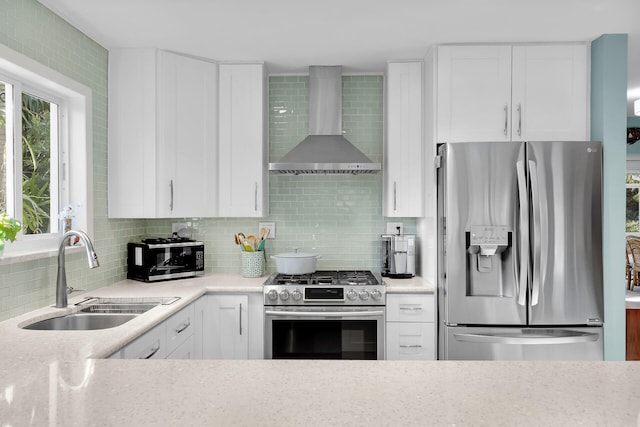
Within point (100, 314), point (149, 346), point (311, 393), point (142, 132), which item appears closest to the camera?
point (311, 393)

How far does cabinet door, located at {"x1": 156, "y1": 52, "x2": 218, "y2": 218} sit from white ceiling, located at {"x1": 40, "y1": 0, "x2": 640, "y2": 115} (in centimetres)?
15

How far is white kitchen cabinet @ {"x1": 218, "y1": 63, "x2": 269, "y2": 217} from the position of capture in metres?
3.50

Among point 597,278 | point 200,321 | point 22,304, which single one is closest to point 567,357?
point 597,278

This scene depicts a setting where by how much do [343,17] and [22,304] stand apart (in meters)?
2.23

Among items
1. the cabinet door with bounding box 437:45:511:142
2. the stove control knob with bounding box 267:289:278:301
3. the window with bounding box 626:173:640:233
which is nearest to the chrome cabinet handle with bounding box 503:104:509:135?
the cabinet door with bounding box 437:45:511:142

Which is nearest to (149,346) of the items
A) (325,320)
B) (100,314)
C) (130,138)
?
(100,314)

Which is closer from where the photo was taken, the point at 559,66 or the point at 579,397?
the point at 579,397

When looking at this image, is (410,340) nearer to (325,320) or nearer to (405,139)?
(325,320)

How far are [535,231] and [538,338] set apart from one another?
0.64 m

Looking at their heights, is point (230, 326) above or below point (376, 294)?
below

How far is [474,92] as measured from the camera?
3.09 m

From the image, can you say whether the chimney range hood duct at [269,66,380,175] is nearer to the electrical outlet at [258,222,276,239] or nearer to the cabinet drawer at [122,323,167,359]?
the electrical outlet at [258,222,276,239]

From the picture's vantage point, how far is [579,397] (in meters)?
1.18

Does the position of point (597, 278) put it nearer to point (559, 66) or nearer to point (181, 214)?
point (559, 66)
